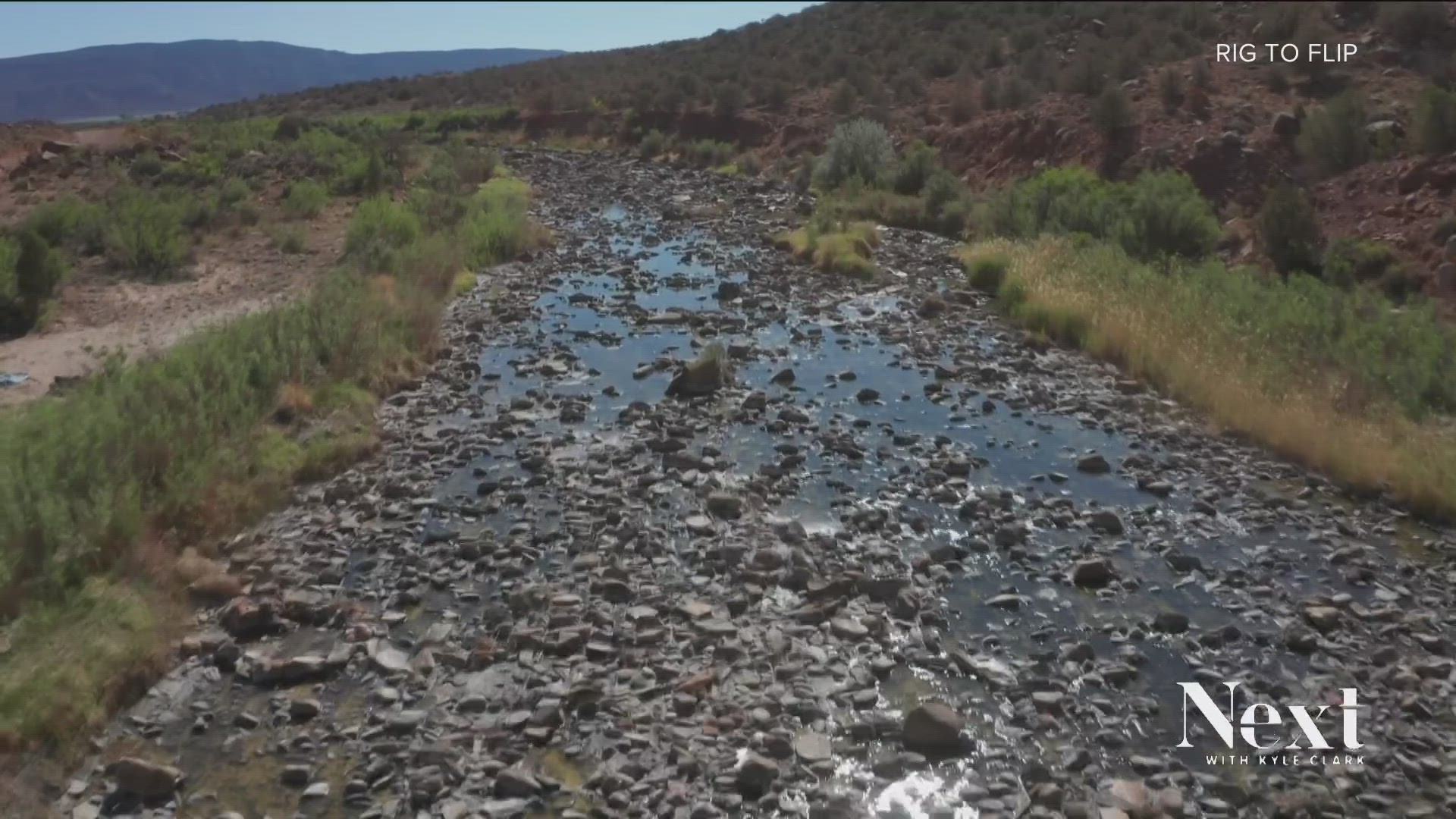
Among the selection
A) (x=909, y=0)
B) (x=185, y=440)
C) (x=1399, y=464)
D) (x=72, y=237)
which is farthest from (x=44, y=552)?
(x=909, y=0)

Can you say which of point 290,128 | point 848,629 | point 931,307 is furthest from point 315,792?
point 290,128

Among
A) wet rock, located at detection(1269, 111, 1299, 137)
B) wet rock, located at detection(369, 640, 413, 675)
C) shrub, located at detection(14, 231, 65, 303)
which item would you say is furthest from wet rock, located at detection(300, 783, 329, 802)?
wet rock, located at detection(1269, 111, 1299, 137)

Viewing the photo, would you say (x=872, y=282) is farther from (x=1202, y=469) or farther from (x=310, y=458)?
(x=310, y=458)

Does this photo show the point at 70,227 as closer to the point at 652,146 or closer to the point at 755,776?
the point at 755,776

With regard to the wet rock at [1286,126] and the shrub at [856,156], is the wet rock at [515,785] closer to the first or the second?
the wet rock at [1286,126]

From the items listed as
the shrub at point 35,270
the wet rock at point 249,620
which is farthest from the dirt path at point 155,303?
the wet rock at point 249,620

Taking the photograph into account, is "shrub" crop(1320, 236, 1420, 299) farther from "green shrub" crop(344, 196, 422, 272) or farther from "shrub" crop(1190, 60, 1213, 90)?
"green shrub" crop(344, 196, 422, 272)
